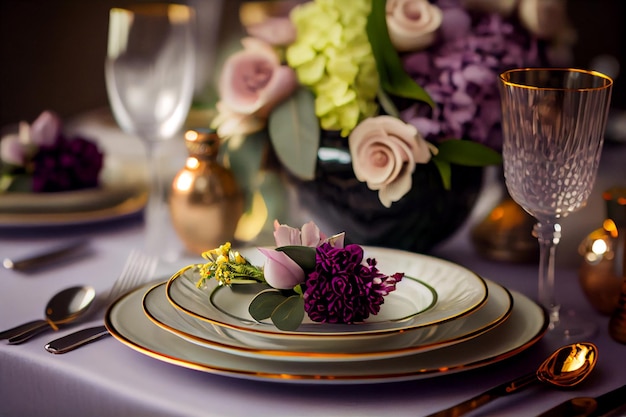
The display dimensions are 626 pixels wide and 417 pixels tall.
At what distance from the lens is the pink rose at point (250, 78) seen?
103 centimetres

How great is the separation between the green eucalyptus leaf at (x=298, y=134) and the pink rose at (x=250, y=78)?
0.07ft

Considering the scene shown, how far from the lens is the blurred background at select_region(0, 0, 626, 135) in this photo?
2.79 metres

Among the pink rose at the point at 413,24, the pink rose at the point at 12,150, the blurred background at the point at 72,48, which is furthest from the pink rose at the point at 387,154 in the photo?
the blurred background at the point at 72,48

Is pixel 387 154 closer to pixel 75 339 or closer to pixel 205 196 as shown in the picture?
pixel 205 196

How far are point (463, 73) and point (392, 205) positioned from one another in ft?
0.60

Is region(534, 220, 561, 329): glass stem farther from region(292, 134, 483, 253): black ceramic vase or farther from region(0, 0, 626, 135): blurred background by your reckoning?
region(0, 0, 626, 135): blurred background

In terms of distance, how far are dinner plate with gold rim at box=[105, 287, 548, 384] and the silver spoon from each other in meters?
0.08

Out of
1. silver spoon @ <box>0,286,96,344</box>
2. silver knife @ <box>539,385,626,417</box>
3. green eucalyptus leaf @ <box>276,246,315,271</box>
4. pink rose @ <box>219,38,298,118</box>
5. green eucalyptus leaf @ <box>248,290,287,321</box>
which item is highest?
pink rose @ <box>219,38,298,118</box>

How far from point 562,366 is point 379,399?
166 mm

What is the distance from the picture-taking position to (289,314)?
712 millimetres

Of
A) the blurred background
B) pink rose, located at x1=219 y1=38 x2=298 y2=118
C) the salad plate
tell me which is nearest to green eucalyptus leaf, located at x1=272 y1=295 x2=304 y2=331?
pink rose, located at x1=219 y1=38 x2=298 y2=118

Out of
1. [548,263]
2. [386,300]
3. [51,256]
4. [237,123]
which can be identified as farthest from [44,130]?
[548,263]

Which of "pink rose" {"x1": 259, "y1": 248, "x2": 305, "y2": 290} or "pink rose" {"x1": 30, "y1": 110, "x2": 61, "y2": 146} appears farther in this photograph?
"pink rose" {"x1": 30, "y1": 110, "x2": 61, "y2": 146}

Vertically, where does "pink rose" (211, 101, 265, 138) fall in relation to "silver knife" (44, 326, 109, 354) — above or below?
above
